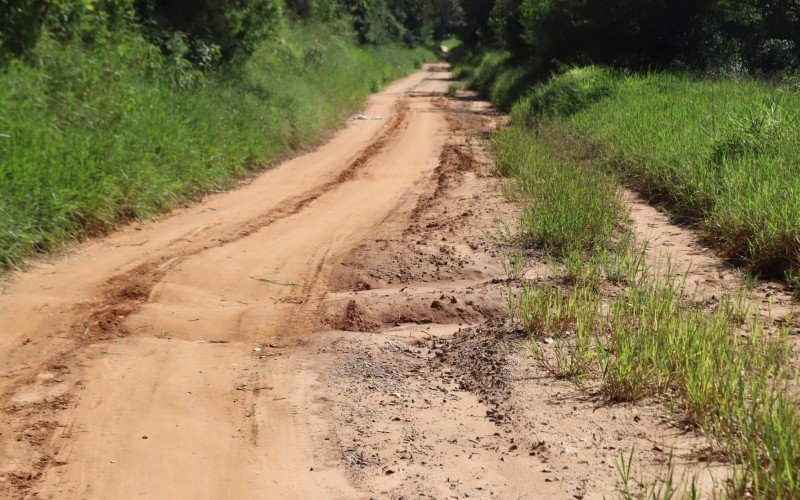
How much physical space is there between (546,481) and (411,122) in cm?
1575

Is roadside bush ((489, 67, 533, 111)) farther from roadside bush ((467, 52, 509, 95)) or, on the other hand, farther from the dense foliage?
roadside bush ((467, 52, 509, 95))

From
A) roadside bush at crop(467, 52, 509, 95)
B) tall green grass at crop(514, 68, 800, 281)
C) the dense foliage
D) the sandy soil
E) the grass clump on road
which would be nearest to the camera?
the sandy soil

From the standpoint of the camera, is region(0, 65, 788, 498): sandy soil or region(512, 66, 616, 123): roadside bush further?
region(512, 66, 616, 123): roadside bush

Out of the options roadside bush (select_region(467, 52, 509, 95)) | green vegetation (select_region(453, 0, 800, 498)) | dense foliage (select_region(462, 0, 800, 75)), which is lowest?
roadside bush (select_region(467, 52, 509, 95))

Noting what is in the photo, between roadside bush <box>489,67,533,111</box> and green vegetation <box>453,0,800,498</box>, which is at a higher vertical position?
green vegetation <box>453,0,800,498</box>

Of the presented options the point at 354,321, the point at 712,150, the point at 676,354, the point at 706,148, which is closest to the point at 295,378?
the point at 354,321

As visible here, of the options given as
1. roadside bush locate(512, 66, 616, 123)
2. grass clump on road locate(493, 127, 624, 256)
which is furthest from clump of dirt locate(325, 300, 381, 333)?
roadside bush locate(512, 66, 616, 123)

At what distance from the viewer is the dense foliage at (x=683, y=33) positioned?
18.6 meters

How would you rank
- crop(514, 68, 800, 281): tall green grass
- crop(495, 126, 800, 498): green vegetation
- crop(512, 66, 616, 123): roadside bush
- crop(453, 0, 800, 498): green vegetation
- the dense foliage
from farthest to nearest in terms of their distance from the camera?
the dense foliage, crop(512, 66, 616, 123): roadside bush, crop(514, 68, 800, 281): tall green grass, crop(453, 0, 800, 498): green vegetation, crop(495, 126, 800, 498): green vegetation

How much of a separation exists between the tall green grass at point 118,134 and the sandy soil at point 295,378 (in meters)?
0.39

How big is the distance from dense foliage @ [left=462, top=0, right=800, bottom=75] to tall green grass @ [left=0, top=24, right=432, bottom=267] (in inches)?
317

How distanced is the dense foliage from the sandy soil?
12.3 metres

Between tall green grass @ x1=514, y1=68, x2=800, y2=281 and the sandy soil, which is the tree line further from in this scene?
tall green grass @ x1=514, y1=68, x2=800, y2=281

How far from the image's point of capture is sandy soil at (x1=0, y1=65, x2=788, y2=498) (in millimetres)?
3559
